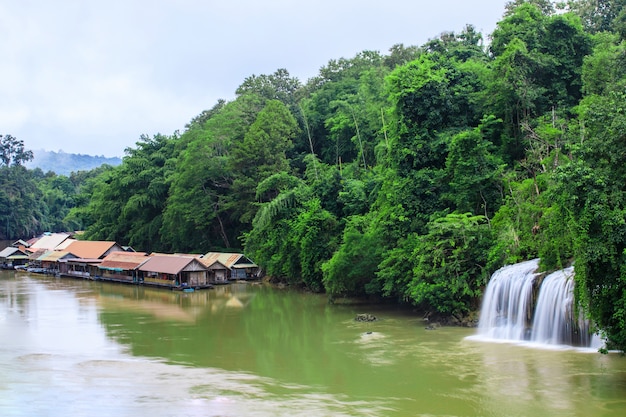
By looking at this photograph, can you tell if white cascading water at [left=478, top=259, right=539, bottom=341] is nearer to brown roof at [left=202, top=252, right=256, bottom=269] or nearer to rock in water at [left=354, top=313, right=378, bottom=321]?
rock in water at [left=354, top=313, right=378, bottom=321]

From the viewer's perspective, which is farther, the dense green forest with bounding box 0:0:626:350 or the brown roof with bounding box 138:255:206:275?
the brown roof with bounding box 138:255:206:275

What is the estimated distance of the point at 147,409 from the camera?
14227mm

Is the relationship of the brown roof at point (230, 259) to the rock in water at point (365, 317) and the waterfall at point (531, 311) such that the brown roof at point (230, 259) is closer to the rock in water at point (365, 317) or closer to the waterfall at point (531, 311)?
the rock in water at point (365, 317)

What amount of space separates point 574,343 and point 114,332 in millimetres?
14994

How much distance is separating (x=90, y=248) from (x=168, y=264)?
11747mm

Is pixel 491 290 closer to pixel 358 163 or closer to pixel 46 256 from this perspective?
pixel 358 163

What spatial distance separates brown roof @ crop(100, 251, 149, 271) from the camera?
129 feet

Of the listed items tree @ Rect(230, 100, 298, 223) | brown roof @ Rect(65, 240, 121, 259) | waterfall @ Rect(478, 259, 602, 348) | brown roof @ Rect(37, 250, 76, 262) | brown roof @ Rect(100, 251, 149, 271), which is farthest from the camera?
brown roof @ Rect(37, 250, 76, 262)

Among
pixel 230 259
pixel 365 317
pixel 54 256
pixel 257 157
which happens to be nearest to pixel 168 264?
pixel 230 259

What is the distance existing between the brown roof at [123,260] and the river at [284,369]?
11.9m

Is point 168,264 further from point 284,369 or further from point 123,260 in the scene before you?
point 284,369

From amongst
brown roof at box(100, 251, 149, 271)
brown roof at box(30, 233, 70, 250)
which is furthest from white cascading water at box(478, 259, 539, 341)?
brown roof at box(30, 233, 70, 250)

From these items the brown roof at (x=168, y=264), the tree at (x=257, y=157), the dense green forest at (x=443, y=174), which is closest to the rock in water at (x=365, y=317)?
the dense green forest at (x=443, y=174)

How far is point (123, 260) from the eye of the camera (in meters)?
40.5
